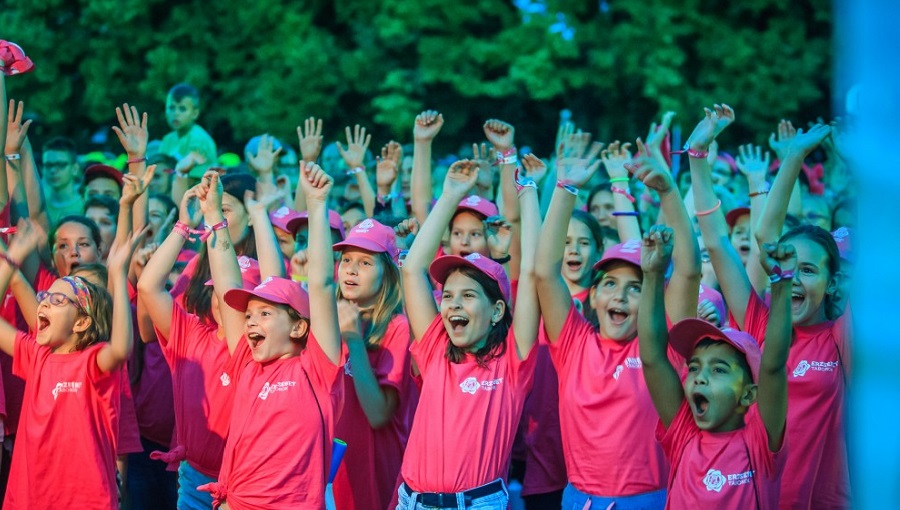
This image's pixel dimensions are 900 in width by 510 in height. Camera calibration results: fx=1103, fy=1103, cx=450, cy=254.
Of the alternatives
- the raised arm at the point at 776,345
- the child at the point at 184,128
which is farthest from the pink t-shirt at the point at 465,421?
the child at the point at 184,128

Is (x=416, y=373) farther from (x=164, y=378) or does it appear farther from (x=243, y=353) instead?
(x=164, y=378)

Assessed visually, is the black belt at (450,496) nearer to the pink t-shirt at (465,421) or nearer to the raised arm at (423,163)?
the pink t-shirt at (465,421)

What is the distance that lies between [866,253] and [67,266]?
211 inches

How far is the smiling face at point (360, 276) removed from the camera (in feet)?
16.5

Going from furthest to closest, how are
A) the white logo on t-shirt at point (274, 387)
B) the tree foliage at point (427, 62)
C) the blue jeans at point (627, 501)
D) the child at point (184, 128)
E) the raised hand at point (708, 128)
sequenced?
the tree foliage at point (427, 62)
the child at point (184, 128)
the raised hand at point (708, 128)
the white logo on t-shirt at point (274, 387)
the blue jeans at point (627, 501)

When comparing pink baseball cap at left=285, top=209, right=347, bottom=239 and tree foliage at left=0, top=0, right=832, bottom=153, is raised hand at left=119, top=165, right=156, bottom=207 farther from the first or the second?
tree foliage at left=0, top=0, right=832, bottom=153

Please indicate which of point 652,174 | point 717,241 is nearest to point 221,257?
point 652,174

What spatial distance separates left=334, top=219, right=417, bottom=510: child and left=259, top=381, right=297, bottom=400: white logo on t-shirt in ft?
1.02

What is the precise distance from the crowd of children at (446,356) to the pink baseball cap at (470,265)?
0.02 metres

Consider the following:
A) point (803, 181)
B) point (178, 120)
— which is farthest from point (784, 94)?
point (178, 120)

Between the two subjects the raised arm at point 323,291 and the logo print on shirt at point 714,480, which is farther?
the raised arm at point 323,291

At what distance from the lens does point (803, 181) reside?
9.07 metres

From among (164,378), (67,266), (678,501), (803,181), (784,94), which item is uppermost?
(784,94)

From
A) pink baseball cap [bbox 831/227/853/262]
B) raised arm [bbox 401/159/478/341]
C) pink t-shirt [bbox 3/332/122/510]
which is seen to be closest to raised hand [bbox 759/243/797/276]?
raised arm [bbox 401/159/478/341]
